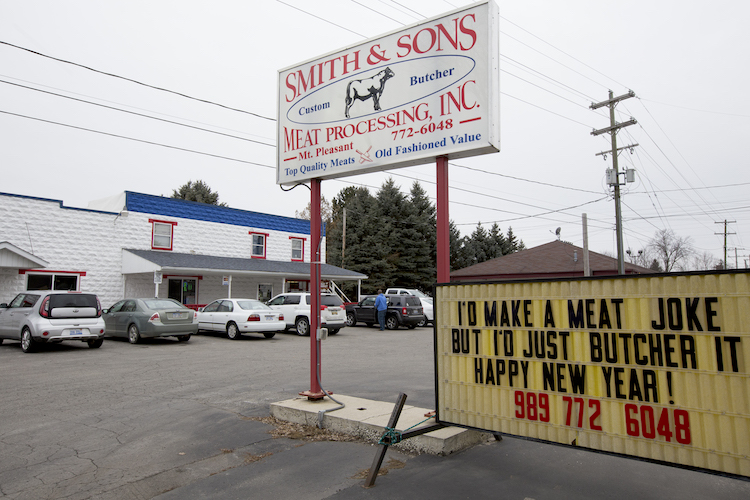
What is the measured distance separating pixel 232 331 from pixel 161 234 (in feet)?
29.2

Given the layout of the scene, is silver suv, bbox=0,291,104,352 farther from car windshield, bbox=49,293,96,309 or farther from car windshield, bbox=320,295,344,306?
car windshield, bbox=320,295,344,306

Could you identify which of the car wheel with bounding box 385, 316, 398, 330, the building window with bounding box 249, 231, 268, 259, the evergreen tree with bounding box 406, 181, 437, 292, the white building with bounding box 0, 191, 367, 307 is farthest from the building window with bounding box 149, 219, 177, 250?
the evergreen tree with bounding box 406, 181, 437, 292

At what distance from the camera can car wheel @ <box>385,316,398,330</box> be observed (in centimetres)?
2496

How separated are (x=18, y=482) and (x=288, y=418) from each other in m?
3.03

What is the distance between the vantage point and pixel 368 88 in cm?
691

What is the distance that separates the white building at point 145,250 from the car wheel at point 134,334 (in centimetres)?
383

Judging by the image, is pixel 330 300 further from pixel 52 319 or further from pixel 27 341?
pixel 27 341

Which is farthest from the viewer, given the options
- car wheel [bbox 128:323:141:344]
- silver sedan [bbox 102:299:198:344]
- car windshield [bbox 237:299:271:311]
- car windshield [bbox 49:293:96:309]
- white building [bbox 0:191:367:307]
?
white building [bbox 0:191:367:307]

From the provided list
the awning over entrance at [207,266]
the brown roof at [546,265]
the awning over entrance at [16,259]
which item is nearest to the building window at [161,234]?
the awning over entrance at [207,266]

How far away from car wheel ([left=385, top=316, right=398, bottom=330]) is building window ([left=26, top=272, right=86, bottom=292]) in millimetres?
13631

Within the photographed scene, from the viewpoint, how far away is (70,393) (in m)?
8.91

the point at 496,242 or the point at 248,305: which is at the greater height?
the point at 496,242

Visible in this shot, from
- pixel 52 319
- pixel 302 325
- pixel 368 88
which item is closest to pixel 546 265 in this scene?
pixel 302 325

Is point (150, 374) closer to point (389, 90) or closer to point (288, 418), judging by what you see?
point (288, 418)
